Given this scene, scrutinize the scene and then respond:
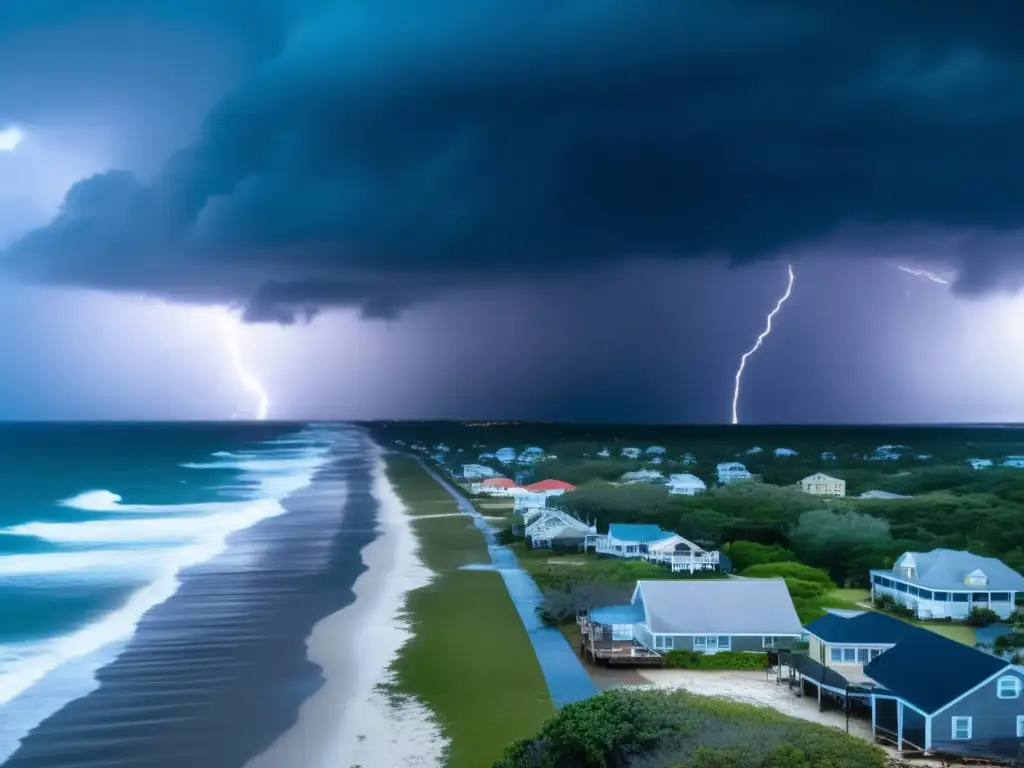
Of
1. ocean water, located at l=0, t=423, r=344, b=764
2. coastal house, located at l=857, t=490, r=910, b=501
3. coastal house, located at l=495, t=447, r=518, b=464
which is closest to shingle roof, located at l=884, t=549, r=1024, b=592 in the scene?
ocean water, located at l=0, t=423, r=344, b=764

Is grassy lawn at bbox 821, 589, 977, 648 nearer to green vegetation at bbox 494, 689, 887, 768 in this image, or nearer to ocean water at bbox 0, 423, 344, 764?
green vegetation at bbox 494, 689, 887, 768

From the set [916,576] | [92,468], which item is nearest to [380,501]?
[916,576]

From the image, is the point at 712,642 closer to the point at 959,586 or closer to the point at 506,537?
the point at 959,586

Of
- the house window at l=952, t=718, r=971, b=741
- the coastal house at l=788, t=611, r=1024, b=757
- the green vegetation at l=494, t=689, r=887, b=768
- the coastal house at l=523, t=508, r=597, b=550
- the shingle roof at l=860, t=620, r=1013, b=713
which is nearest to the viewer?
the green vegetation at l=494, t=689, r=887, b=768

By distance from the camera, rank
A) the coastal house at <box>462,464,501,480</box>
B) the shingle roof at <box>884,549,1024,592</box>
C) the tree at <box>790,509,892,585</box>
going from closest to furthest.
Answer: the shingle roof at <box>884,549,1024,592</box> → the tree at <box>790,509,892,585</box> → the coastal house at <box>462,464,501,480</box>

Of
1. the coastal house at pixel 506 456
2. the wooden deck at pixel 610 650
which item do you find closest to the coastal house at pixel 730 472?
the coastal house at pixel 506 456

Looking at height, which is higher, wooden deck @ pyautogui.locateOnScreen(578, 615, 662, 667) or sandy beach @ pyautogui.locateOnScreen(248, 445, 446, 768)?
wooden deck @ pyautogui.locateOnScreen(578, 615, 662, 667)

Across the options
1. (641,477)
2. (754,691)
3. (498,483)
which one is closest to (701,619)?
(754,691)
